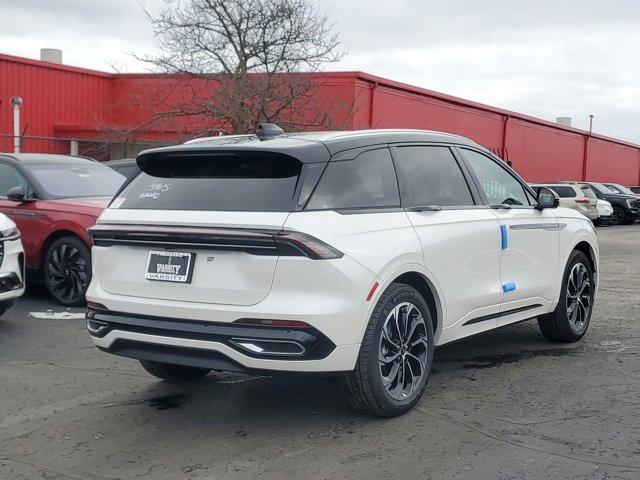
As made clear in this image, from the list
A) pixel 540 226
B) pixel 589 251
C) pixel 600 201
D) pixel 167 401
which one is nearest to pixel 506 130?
pixel 600 201

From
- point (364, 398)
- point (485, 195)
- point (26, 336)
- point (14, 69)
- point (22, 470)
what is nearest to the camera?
point (22, 470)

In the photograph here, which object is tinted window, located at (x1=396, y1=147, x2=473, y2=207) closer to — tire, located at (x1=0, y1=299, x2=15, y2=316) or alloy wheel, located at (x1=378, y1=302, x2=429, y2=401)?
alloy wheel, located at (x1=378, y1=302, x2=429, y2=401)

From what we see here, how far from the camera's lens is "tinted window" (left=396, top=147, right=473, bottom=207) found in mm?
5398

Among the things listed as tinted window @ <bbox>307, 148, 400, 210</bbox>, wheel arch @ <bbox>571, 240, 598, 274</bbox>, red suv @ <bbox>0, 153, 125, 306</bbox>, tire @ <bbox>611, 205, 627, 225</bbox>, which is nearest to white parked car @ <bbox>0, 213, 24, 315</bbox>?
red suv @ <bbox>0, 153, 125, 306</bbox>

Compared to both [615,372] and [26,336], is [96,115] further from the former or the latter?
[615,372]

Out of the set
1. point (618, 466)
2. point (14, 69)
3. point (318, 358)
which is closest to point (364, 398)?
point (318, 358)

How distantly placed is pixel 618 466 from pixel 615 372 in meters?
2.02

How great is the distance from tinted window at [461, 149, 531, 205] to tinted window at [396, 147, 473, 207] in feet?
0.91

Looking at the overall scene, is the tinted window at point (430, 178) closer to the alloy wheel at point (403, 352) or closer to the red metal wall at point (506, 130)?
the alloy wheel at point (403, 352)

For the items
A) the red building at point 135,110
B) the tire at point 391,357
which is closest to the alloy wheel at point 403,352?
the tire at point 391,357

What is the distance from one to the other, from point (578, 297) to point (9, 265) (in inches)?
197

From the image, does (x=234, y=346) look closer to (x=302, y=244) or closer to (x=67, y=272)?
(x=302, y=244)

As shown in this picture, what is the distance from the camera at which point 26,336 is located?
7.39 m

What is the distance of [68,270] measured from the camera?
28.8 feet
